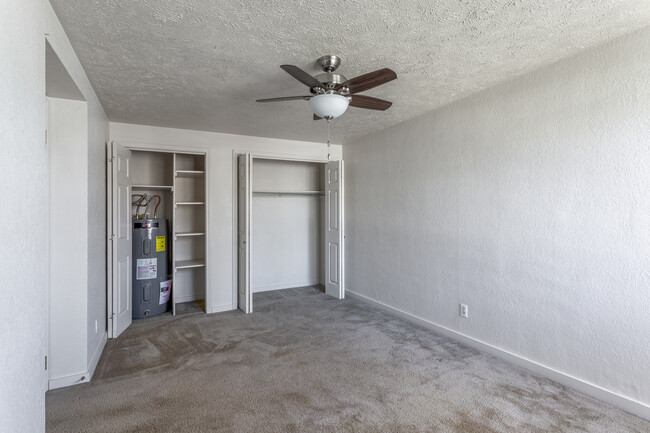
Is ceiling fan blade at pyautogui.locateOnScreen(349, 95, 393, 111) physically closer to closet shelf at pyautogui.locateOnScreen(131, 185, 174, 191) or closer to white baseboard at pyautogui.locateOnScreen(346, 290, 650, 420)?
white baseboard at pyautogui.locateOnScreen(346, 290, 650, 420)

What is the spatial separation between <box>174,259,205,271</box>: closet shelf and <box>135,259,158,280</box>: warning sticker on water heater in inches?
10.3

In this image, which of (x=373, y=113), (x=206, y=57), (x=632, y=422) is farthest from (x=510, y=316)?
(x=206, y=57)

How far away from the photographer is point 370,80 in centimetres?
219

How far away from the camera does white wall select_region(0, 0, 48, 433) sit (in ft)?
3.94

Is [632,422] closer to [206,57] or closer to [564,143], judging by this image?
[564,143]

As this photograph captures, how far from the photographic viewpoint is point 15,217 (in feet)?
4.23

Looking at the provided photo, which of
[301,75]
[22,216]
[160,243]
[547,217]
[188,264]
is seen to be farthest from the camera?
[188,264]

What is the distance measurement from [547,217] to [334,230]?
2.94 meters

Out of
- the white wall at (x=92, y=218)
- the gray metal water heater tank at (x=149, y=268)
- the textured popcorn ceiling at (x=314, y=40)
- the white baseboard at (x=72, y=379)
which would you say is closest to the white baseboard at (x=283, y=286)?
the gray metal water heater tank at (x=149, y=268)

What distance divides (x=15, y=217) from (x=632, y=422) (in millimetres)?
3409

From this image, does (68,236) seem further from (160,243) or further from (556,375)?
(556,375)

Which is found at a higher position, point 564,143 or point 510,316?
point 564,143

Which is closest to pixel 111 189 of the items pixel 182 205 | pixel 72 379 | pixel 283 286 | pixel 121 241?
pixel 121 241

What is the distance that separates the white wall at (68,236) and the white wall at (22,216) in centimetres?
102
